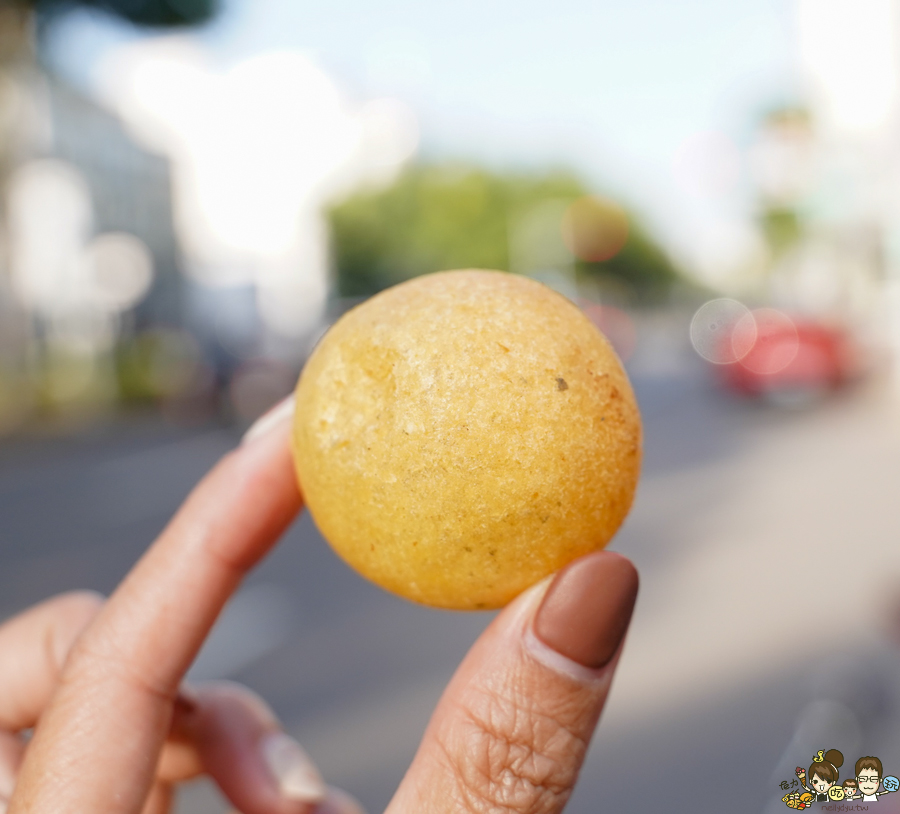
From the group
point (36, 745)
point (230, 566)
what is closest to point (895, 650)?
point (230, 566)

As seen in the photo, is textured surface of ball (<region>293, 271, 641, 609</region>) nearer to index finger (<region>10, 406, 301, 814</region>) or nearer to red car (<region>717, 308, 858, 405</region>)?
index finger (<region>10, 406, 301, 814</region>)

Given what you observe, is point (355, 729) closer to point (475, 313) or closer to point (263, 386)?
point (475, 313)

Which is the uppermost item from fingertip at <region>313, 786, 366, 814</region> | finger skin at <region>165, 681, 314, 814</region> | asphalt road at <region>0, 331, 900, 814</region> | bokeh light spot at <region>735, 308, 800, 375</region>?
finger skin at <region>165, 681, 314, 814</region>

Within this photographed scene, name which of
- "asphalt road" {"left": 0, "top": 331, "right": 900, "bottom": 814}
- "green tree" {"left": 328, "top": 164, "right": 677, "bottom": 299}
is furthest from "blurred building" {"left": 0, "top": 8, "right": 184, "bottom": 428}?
"green tree" {"left": 328, "top": 164, "right": 677, "bottom": 299}

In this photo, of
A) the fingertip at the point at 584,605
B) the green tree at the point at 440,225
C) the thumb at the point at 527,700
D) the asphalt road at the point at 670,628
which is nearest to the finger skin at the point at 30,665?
the thumb at the point at 527,700

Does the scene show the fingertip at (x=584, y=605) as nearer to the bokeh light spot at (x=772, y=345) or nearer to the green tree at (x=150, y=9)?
the bokeh light spot at (x=772, y=345)

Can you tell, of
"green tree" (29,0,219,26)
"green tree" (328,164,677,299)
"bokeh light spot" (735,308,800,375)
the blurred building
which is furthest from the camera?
"green tree" (328,164,677,299)

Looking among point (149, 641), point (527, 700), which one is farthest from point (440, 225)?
point (527, 700)
